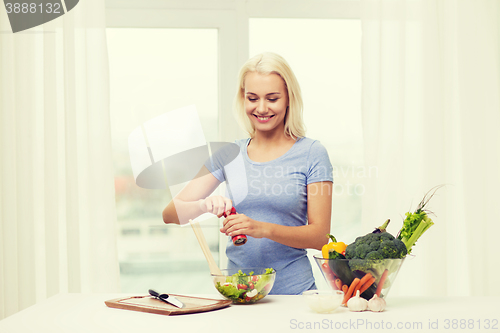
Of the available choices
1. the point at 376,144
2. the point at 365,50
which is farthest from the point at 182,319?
the point at 365,50

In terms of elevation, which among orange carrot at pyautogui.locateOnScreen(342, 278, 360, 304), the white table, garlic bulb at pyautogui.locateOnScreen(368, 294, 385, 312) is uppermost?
orange carrot at pyautogui.locateOnScreen(342, 278, 360, 304)

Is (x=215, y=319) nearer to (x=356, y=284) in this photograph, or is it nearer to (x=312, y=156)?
(x=356, y=284)

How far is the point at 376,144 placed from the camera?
8.67 ft

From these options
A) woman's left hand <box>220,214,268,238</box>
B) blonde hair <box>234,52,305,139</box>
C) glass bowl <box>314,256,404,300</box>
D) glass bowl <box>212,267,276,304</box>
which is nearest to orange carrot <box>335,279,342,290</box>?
glass bowl <box>314,256,404,300</box>

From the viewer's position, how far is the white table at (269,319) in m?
1.08

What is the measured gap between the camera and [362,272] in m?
1.19

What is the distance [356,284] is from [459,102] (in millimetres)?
1878

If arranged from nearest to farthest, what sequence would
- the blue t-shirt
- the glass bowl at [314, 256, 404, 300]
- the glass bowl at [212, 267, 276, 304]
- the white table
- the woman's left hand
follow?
the white table → the glass bowl at [314, 256, 404, 300] → the glass bowl at [212, 267, 276, 304] → the woman's left hand → the blue t-shirt

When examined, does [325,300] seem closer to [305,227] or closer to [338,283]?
[338,283]

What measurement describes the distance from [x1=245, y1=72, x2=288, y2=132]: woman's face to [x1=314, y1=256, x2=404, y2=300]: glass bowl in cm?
66

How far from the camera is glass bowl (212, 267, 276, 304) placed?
4.22ft

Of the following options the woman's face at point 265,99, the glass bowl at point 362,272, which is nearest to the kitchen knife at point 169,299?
the glass bowl at point 362,272

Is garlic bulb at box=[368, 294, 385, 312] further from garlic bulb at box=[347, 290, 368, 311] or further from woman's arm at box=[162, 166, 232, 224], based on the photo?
woman's arm at box=[162, 166, 232, 224]

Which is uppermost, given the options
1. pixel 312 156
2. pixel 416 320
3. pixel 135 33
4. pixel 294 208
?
pixel 135 33
